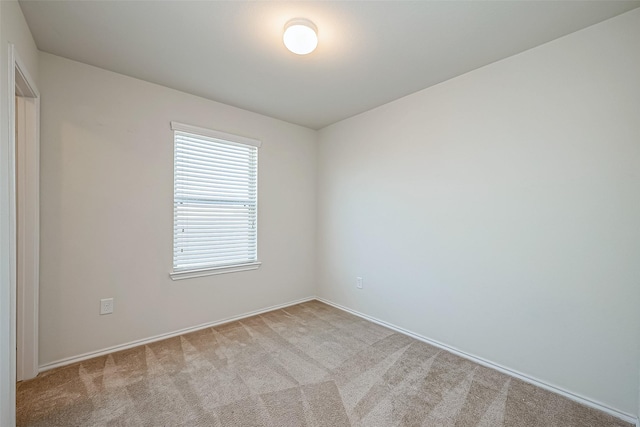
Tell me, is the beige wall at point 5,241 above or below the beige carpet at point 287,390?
above

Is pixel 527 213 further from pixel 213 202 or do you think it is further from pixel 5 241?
pixel 5 241

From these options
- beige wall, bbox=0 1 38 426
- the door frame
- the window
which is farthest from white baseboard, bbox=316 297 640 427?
the door frame

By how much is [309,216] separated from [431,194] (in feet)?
6.03

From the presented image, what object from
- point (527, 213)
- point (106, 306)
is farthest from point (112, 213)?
point (527, 213)

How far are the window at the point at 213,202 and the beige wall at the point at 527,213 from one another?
5.26 ft

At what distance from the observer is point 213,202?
119 inches

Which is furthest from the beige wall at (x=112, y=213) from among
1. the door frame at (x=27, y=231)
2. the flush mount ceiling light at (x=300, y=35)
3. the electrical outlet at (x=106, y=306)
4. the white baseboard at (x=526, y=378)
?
the white baseboard at (x=526, y=378)

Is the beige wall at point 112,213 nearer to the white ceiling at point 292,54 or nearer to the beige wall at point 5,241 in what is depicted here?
the white ceiling at point 292,54

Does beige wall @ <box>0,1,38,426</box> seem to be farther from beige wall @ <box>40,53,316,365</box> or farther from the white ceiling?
beige wall @ <box>40,53,316,365</box>

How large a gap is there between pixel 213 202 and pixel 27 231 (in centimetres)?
145

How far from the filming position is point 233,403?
5.82 feet

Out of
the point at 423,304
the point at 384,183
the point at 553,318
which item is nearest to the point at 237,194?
the point at 384,183

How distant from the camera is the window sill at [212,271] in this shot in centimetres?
277

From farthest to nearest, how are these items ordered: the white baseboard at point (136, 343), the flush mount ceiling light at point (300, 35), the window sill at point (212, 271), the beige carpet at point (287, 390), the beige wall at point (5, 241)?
1. the window sill at point (212, 271)
2. the white baseboard at point (136, 343)
3. the flush mount ceiling light at point (300, 35)
4. the beige carpet at point (287, 390)
5. the beige wall at point (5, 241)
